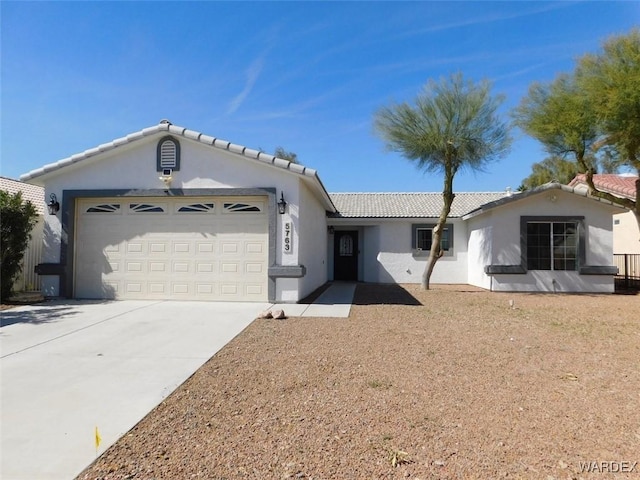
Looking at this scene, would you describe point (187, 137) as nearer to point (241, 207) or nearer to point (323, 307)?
point (241, 207)

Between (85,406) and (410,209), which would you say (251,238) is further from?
(410,209)

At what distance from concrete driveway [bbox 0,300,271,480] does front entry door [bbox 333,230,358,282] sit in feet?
30.6

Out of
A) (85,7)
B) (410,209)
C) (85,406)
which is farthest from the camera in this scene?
(410,209)

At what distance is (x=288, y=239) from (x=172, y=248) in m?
3.24

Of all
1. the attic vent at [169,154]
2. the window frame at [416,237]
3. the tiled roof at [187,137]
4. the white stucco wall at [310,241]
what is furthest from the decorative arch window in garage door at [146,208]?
the window frame at [416,237]

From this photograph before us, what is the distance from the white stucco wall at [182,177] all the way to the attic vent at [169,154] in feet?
0.43

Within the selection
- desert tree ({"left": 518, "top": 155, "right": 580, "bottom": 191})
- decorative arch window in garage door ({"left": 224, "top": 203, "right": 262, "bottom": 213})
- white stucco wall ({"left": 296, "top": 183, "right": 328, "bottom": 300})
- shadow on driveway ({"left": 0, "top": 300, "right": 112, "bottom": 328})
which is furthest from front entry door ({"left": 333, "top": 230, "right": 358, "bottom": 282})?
desert tree ({"left": 518, "top": 155, "right": 580, "bottom": 191})

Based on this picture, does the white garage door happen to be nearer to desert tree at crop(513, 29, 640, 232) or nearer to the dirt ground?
the dirt ground

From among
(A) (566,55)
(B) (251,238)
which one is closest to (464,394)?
(B) (251,238)

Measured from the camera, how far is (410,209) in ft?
57.7

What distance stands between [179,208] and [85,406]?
7.13 m

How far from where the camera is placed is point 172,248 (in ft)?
33.2

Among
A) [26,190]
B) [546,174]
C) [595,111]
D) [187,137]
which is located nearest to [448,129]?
[595,111]

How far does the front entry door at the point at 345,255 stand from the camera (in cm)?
1789
